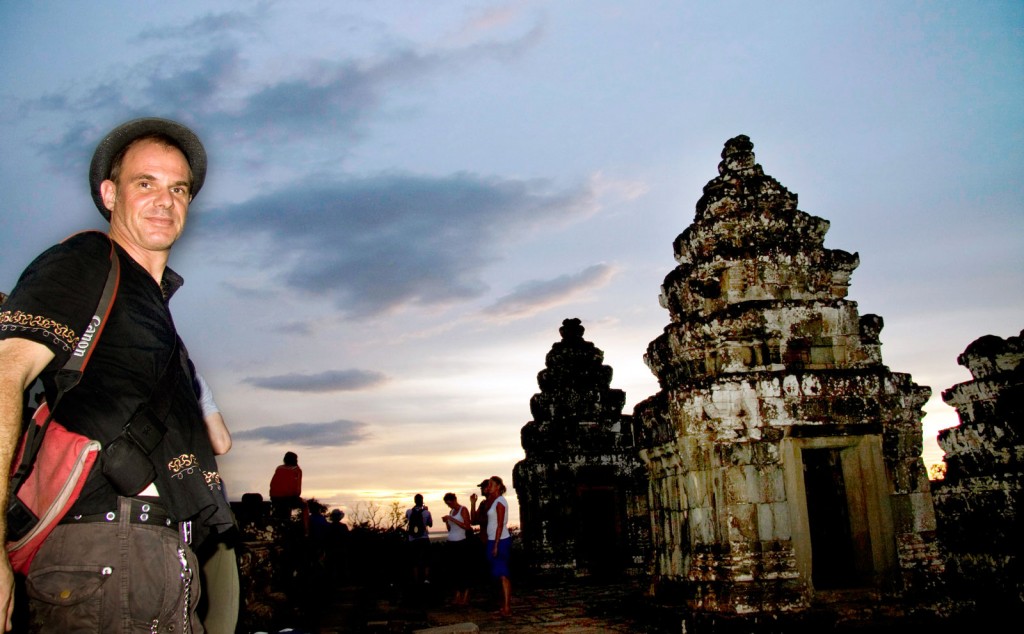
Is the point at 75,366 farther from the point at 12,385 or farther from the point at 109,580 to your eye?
the point at 109,580

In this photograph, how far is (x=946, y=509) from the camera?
26.7 ft

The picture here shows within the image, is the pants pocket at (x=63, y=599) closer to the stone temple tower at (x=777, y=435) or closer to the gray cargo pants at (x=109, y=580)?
the gray cargo pants at (x=109, y=580)

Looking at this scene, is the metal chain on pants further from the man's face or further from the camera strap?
the man's face

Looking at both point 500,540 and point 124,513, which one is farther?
point 500,540

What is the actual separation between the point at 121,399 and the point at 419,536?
10.5 m

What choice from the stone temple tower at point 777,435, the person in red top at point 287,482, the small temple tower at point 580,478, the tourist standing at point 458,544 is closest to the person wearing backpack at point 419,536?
the tourist standing at point 458,544

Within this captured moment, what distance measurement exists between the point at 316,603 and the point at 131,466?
32.2ft

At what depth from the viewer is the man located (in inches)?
62.6

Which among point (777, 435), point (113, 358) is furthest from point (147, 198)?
point (777, 435)

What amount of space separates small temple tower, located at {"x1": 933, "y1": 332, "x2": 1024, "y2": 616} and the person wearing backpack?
7.72 meters

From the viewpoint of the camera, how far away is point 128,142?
2119 mm

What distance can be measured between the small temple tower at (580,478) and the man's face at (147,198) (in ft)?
44.9

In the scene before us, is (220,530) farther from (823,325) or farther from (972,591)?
(972,591)

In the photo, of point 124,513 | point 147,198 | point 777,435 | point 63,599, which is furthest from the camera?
point 777,435
